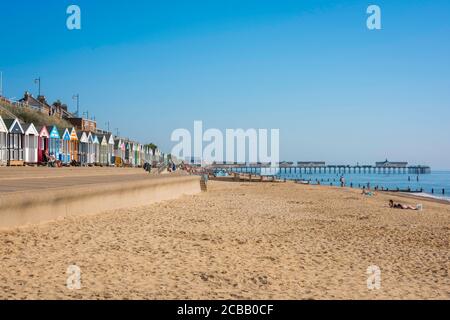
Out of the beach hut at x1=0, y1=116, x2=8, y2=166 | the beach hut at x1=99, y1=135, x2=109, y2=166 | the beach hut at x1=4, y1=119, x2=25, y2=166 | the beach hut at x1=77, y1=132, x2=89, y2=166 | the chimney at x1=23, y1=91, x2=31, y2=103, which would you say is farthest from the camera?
the chimney at x1=23, y1=91, x2=31, y2=103

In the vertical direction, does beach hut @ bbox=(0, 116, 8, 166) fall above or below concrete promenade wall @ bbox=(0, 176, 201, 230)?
above

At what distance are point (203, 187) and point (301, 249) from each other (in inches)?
1118

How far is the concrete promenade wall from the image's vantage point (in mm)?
8883

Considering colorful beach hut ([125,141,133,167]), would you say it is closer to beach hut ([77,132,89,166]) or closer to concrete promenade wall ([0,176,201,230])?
beach hut ([77,132,89,166])

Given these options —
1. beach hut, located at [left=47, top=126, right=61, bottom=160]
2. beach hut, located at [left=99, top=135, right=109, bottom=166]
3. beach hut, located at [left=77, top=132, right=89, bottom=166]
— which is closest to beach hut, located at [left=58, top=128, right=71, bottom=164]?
beach hut, located at [left=47, top=126, right=61, bottom=160]

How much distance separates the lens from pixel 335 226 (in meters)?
15.2

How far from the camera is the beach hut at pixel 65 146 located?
141 ft

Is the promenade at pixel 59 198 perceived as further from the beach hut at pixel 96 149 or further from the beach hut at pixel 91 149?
the beach hut at pixel 96 149

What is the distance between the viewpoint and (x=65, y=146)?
44469 millimetres

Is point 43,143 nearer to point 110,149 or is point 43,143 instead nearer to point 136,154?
point 110,149

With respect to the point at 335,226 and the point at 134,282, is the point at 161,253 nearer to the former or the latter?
the point at 134,282

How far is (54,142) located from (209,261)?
3628 centimetres

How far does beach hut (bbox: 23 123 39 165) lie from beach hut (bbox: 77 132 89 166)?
11066 millimetres

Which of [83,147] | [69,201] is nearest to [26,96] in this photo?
[83,147]
